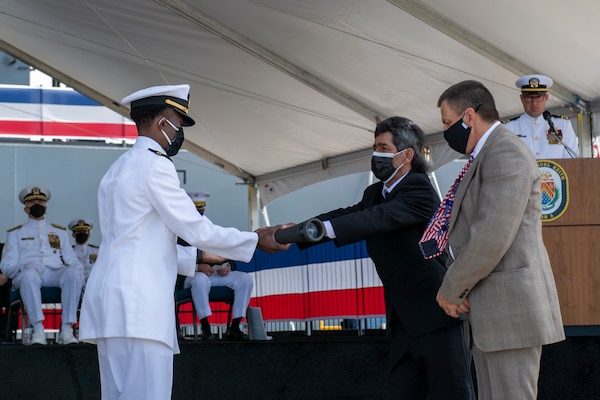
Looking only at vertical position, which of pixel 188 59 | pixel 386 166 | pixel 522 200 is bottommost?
pixel 522 200

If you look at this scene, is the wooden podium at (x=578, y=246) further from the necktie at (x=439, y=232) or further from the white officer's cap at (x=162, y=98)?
the white officer's cap at (x=162, y=98)

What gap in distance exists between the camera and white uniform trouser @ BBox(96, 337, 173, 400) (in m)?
3.50

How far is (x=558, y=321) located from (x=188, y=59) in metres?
7.23

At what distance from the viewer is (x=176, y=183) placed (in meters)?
3.66

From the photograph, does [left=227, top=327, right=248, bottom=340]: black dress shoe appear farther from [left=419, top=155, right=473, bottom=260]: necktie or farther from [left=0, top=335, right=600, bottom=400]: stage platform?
[left=419, top=155, right=473, bottom=260]: necktie

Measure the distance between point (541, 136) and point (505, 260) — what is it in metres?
3.72

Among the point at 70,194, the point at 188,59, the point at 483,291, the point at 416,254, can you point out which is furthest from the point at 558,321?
the point at 70,194

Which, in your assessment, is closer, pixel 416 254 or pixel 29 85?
pixel 416 254

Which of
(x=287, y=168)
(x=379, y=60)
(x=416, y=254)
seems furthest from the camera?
(x=287, y=168)

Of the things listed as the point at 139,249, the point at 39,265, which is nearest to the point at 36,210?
the point at 39,265

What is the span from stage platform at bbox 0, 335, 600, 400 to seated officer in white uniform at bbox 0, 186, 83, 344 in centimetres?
119

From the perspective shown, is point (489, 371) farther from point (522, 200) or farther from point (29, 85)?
point (29, 85)

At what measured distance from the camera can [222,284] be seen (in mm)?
8453

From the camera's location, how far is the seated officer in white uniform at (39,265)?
26.0ft
